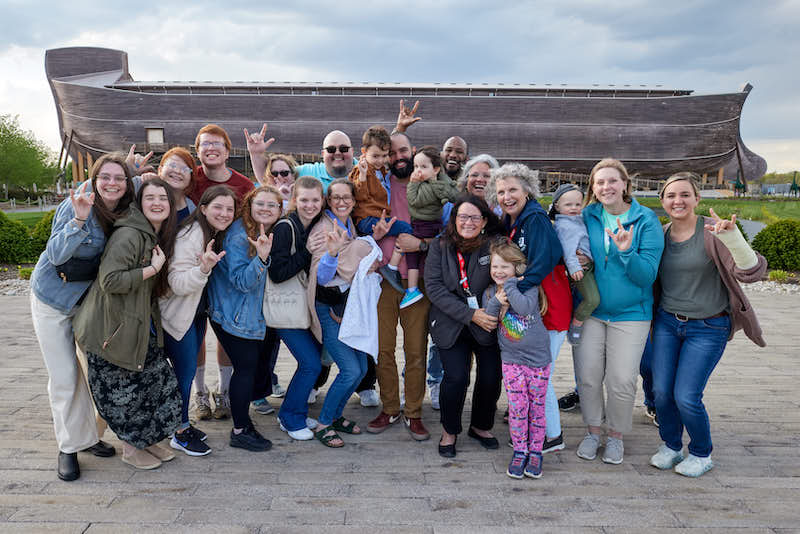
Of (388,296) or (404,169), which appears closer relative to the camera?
(388,296)

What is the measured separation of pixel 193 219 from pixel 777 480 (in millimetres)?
4550

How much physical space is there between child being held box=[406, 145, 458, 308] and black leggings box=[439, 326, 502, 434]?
0.55 metres

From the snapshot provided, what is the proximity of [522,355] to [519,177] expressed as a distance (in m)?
1.31

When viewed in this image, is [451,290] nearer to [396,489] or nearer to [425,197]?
[425,197]

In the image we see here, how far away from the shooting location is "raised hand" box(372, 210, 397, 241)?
13.1 feet

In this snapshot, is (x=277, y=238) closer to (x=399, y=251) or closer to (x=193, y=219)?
(x=193, y=219)

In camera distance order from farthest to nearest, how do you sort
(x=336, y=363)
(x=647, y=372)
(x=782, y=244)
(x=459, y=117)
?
(x=459, y=117) → (x=782, y=244) → (x=647, y=372) → (x=336, y=363)

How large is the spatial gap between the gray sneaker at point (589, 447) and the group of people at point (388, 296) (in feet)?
0.05

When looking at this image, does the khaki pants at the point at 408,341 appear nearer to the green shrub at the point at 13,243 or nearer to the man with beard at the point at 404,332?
the man with beard at the point at 404,332

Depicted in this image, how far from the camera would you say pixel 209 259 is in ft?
11.5

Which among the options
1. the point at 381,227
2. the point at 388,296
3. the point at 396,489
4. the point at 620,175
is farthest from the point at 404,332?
the point at 620,175

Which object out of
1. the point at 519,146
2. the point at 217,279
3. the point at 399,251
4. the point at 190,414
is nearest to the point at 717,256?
the point at 399,251

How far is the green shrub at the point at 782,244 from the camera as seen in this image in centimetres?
1188

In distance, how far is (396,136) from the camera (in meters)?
4.30
